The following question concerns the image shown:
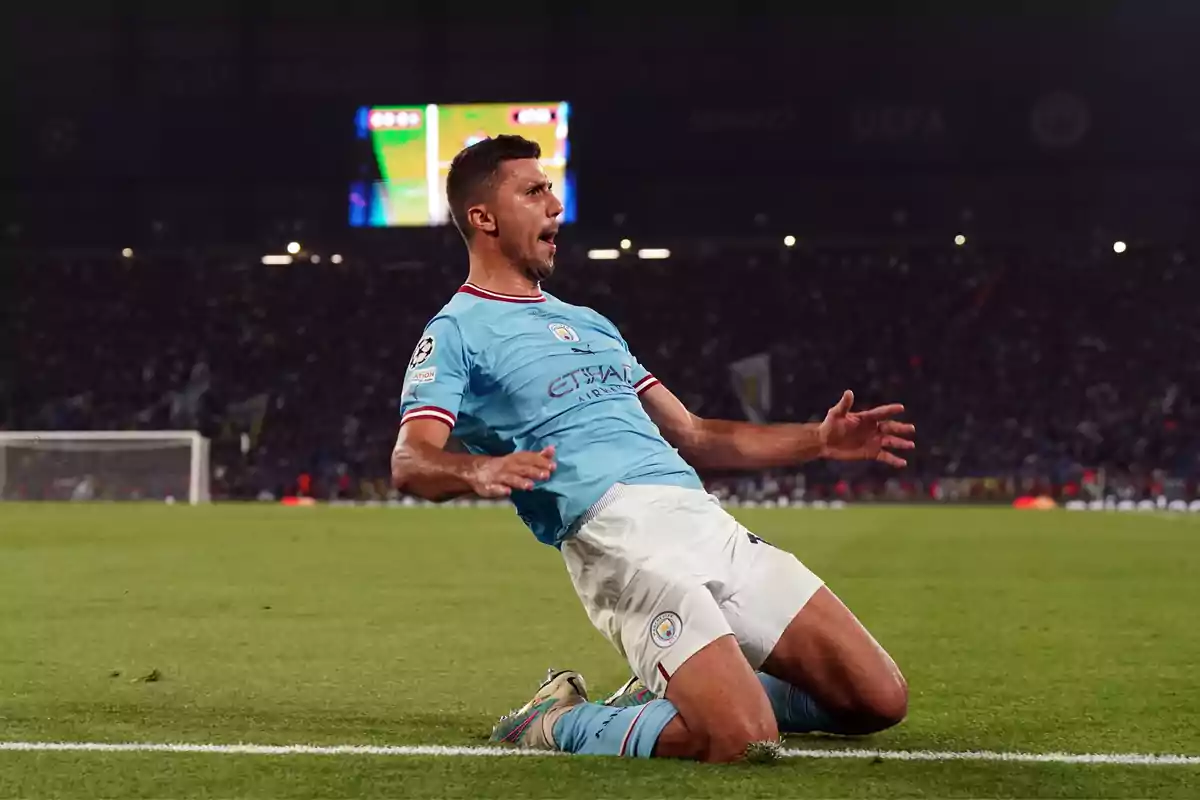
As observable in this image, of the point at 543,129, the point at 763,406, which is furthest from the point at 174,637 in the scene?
the point at 763,406

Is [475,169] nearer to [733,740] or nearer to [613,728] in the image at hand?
[613,728]

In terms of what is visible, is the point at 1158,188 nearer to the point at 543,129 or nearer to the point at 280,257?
the point at 543,129

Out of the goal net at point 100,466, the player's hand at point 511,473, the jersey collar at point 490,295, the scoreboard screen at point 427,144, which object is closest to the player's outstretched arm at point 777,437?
the jersey collar at point 490,295

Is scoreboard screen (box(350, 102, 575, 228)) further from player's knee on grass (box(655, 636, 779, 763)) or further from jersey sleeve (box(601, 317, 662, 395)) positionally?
player's knee on grass (box(655, 636, 779, 763))

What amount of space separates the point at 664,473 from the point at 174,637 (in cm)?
357

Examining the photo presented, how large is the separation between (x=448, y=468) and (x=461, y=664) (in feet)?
8.53

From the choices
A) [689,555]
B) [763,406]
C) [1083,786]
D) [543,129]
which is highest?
[543,129]

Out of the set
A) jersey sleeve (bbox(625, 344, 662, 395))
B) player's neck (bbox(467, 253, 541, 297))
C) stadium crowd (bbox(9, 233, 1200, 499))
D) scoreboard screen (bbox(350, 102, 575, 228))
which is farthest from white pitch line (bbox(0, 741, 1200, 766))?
stadium crowd (bbox(9, 233, 1200, 499))

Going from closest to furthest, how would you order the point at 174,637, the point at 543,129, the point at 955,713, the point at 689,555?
1. the point at 689,555
2. the point at 955,713
3. the point at 174,637
4. the point at 543,129

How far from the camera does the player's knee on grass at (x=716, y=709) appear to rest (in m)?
3.65

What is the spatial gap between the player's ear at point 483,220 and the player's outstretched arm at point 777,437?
72 cm

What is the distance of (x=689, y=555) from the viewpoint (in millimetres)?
3943

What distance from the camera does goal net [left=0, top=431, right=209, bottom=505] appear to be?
24.2 metres

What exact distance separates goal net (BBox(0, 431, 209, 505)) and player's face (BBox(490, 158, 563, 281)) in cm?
2130
